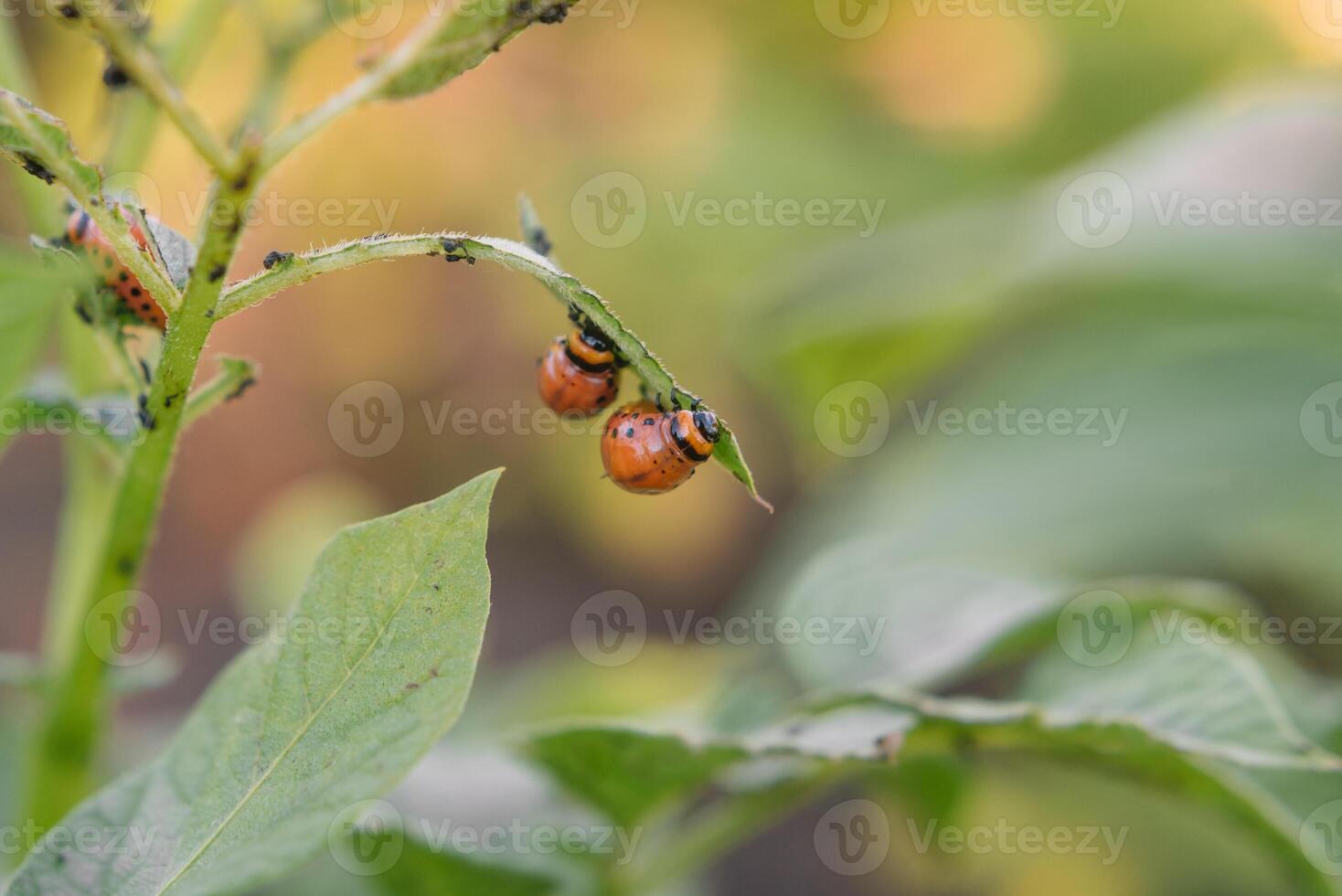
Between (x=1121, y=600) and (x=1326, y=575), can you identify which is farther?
(x=1326, y=575)

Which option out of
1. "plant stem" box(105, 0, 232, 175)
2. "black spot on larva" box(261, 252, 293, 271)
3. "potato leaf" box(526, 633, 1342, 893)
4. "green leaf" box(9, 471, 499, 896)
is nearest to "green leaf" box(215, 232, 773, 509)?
"black spot on larva" box(261, 252, 293, 271)

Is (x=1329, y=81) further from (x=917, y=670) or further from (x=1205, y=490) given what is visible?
(x=917, y=670)

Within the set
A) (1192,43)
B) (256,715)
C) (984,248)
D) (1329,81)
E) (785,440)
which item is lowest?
(256,715)

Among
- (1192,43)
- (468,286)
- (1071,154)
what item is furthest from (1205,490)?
(468,286)

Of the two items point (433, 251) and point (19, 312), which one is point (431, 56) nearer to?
point (433, 251)

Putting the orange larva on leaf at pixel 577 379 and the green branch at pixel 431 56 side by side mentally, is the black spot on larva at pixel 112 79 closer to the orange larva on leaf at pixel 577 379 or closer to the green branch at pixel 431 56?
the green branch at pixel 431 56

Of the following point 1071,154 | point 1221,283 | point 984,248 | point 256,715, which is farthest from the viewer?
point 1071,154
